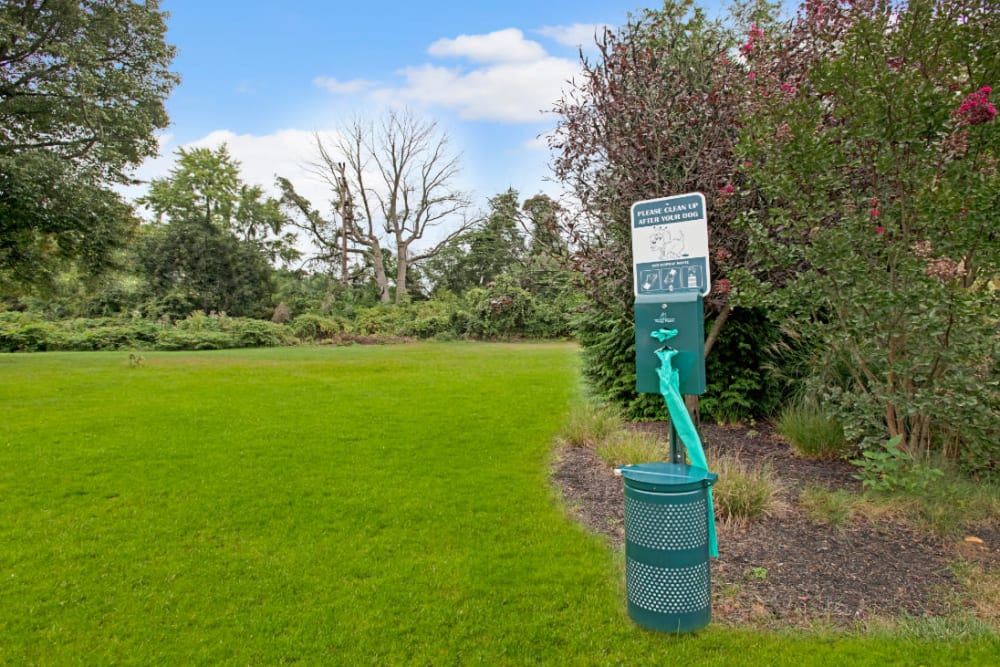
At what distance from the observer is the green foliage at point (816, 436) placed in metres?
5.40

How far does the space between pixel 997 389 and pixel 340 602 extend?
178 inches

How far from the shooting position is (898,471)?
4.25 m

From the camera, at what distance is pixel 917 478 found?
13.3 ft

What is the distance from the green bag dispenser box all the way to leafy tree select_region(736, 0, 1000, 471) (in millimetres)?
1773

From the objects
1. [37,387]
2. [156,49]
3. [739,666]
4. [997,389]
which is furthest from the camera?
[156,49]

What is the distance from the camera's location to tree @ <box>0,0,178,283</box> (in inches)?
491

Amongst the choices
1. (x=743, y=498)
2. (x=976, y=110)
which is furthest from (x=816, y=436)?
(x=976, y=110)

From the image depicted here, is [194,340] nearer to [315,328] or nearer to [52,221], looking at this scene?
[315,328]

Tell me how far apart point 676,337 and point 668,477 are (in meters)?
0.78

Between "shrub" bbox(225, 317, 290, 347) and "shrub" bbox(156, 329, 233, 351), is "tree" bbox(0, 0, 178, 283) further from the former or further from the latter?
"shrub" bbox(225, 317, 290, 347)

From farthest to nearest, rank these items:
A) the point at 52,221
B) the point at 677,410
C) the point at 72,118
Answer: the point at 72,118, the point at 52,221, the point at 677,410

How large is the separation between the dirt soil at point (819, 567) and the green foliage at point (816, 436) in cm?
75

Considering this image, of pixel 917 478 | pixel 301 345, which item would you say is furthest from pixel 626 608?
pixel 301 345

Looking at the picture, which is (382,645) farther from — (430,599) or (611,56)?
(611,56)
